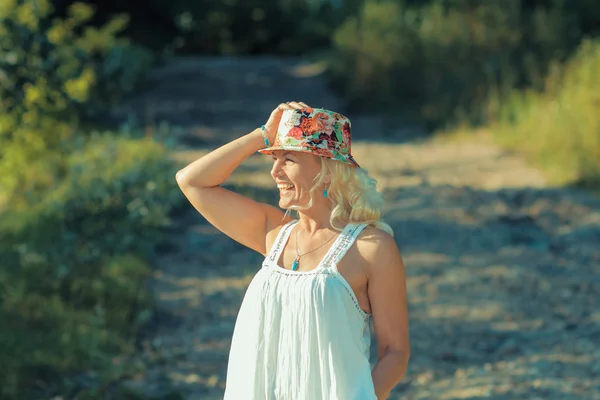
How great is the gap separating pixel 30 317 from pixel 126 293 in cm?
87

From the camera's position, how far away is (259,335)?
287cm

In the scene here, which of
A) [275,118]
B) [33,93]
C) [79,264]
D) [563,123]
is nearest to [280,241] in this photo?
[275,118]

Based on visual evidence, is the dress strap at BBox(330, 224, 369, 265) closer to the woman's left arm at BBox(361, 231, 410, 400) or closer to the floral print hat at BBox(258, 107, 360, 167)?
the woman's left arm at BBox(361, 231, 410, 400)

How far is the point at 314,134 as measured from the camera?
2828mm

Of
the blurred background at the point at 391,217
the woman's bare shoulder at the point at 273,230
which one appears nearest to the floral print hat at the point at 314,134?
the woman's bare shoulder at the point at 273,230

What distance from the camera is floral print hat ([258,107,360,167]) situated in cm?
282

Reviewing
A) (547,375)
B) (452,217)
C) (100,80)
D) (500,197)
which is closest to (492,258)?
(452,217)

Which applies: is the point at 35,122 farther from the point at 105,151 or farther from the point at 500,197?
the point at 500,197

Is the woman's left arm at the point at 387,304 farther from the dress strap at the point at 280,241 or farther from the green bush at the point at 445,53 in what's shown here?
the green bush at the point at 445,53

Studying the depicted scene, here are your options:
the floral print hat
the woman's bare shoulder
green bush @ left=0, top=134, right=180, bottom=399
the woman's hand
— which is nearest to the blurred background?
green bush @ left=0, top=134, right=180, bottom=399

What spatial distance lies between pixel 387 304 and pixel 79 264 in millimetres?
4988

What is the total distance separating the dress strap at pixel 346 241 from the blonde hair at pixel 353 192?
20 millimetres

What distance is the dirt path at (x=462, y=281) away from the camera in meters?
6.24

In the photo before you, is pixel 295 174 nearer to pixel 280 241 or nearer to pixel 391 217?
pixel 280 241
